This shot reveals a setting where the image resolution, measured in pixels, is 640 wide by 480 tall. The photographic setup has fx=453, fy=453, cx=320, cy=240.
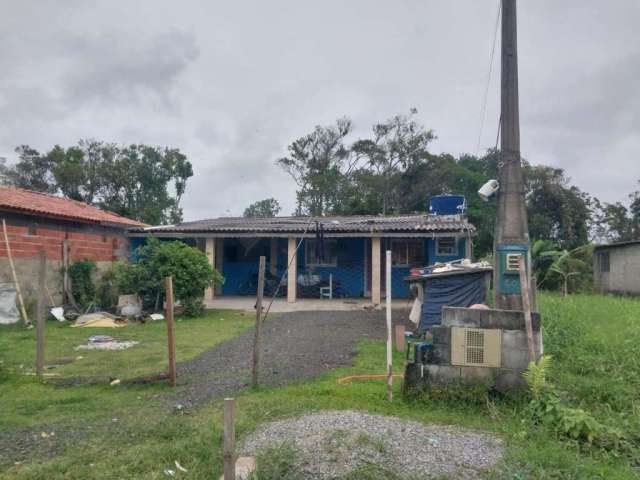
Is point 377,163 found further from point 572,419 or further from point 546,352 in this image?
point 572,419

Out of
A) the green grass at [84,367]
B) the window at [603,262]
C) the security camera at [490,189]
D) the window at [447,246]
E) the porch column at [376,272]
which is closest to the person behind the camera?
the green grass at [84,367]

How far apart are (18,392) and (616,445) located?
6.05 metres

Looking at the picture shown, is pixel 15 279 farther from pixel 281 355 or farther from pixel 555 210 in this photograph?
pixel 555 210

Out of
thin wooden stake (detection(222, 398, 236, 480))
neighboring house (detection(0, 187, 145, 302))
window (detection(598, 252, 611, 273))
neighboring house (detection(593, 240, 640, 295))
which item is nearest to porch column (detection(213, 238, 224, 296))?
neighboring house (detection(0, 187, 145, 302))

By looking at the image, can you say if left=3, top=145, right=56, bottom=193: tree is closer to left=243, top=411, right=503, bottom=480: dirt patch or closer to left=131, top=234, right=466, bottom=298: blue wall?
left=131, top=234, right=466, bottom=298: blue wall

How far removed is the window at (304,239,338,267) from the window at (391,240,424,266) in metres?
2.10

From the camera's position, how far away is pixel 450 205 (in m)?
15.8

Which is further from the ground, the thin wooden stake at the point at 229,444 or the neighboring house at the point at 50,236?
the neighboring house at the point at 50,236

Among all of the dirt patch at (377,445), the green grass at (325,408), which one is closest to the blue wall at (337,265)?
the green grass at (325,408)

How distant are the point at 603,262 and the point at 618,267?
1494 millimetres

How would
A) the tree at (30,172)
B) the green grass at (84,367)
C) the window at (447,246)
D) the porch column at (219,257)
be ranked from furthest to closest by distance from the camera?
the tree at (30,172), the porch column at (219,257), the window at (447,246), the green grass at (84,367)

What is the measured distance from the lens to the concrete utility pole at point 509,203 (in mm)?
7348

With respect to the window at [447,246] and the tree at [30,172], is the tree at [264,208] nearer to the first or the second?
the tree at [30,172]

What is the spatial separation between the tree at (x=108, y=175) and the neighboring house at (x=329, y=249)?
44.6ft
